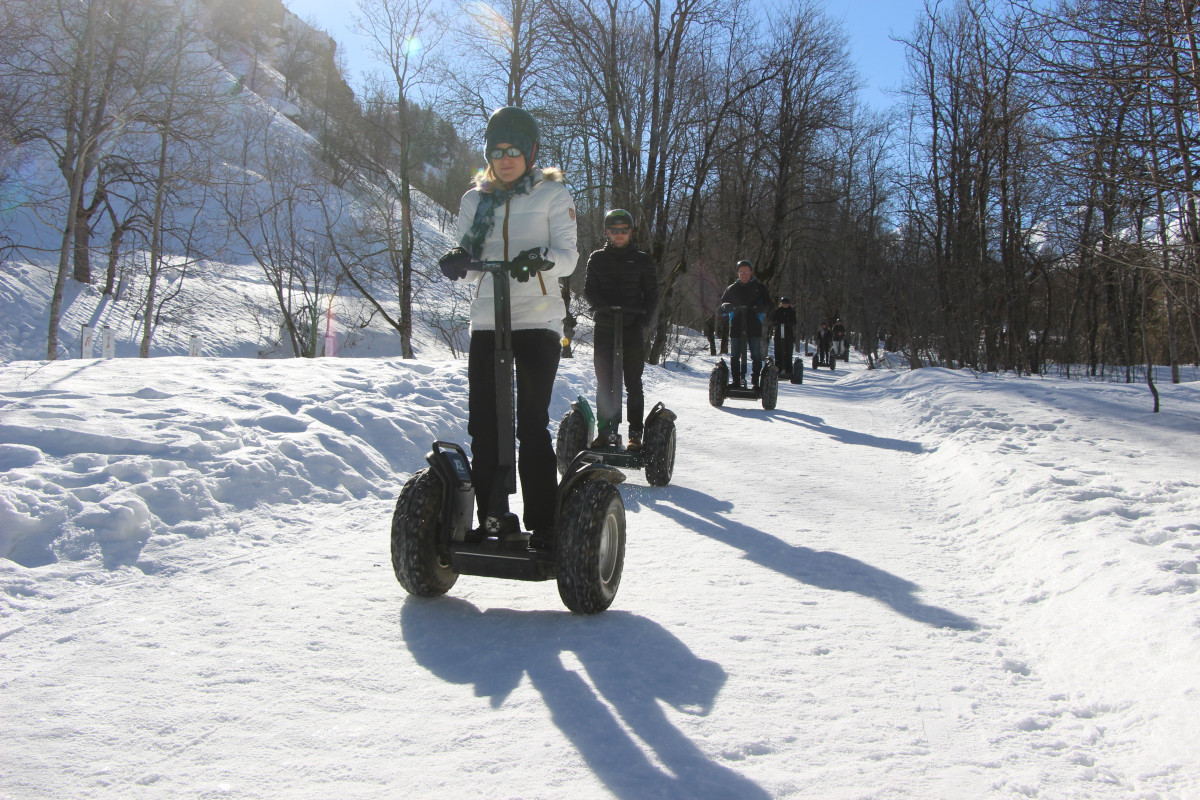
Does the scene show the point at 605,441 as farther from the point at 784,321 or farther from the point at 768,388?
the point at 784,321

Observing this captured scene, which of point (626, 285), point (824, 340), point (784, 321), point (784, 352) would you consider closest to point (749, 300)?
point (626, 285)

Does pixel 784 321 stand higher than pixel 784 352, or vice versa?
pixel 784 321

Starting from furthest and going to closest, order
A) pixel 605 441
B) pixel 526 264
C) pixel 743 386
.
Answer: pixel 743 386
pixel 605 441
pixel 526 264

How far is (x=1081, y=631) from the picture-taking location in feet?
10.7

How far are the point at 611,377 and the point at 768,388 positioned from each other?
5862mm

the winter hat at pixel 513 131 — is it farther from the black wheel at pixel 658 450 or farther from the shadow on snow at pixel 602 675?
the black wheel at pixel 658 450

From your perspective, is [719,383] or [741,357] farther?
[741,357]

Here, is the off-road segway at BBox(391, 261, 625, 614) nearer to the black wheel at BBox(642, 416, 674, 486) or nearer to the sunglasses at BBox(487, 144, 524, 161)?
the sunglasses at BBox(487, 144, 524, 161)

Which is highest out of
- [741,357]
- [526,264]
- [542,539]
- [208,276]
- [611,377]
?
[208,276]

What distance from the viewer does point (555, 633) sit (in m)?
3.25

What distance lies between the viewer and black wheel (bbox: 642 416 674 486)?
6562 millimetres

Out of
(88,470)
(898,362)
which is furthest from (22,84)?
(898,362)

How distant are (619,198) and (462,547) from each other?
67.1 feet

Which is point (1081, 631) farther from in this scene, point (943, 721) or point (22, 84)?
point (22, 84)
